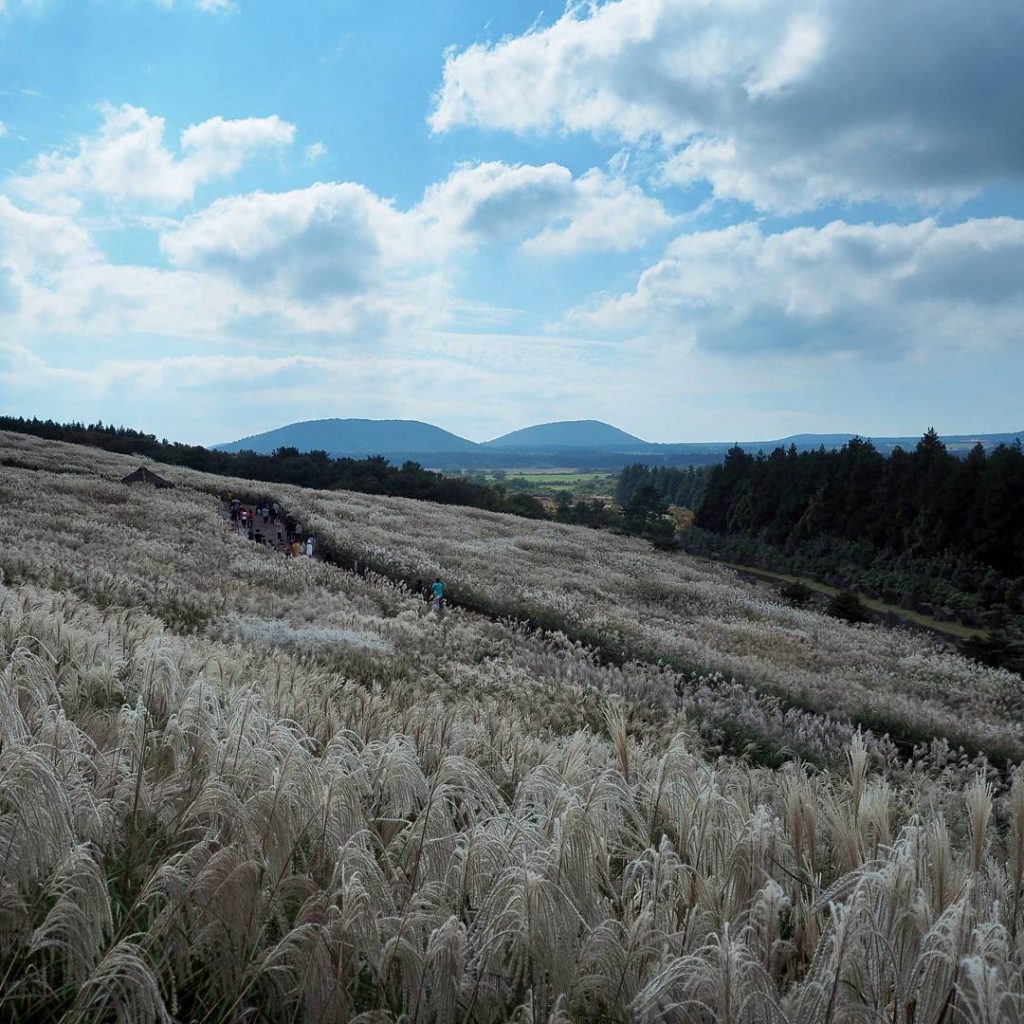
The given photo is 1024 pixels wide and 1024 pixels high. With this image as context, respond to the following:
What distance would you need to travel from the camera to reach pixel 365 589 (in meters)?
20.3

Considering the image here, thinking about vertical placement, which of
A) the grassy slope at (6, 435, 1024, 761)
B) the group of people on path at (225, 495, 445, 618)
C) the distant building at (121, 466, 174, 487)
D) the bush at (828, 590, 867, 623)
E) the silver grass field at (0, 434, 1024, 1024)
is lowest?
the bush at (828, 590, 867, 623)

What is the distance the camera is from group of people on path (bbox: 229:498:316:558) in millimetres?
30725

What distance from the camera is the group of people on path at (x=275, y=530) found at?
94.3 ft

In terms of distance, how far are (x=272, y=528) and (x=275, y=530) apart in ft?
1.95

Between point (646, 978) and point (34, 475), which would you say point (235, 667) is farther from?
point (34, 475)

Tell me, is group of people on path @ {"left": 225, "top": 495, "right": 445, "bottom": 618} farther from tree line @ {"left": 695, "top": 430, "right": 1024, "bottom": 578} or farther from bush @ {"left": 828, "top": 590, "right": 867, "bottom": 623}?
tree line @ {"left": 695, "top": 430, "right": 1024, "bottom": 578}

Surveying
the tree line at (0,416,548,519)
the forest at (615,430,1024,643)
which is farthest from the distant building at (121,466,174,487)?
the forest at (615,430,1024,643)

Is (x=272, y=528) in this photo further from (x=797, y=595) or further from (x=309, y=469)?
(x=309, y=469)

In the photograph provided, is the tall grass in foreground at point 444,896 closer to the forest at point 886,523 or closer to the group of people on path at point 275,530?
the group of people on path at point 275,530

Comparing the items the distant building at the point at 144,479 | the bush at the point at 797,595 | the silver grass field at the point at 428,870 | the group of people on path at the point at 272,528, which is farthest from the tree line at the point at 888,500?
the silver grass field at the point at 428,870

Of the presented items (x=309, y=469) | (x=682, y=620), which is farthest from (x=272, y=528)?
(x=309, y=469)

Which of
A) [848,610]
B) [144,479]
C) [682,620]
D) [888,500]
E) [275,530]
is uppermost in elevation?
[144,479]

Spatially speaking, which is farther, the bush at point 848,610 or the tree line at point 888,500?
the tree line at point 888,500

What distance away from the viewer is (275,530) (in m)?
38.5
